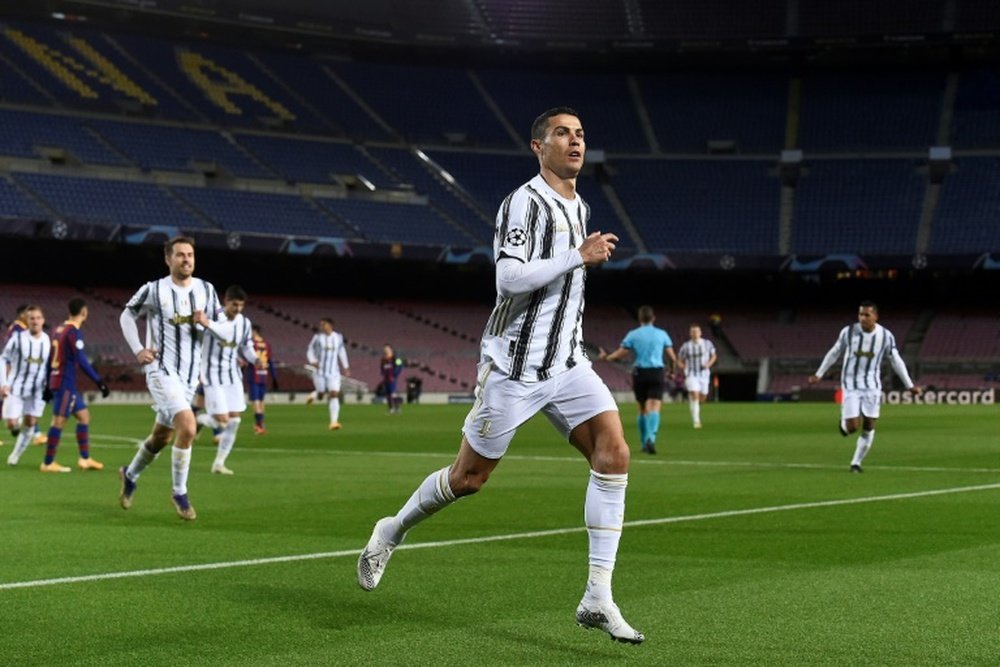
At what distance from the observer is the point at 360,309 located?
6875 cm

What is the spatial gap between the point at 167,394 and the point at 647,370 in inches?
524

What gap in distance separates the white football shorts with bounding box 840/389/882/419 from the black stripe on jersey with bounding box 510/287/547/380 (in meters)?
12.9

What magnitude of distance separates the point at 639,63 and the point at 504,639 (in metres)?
68.9

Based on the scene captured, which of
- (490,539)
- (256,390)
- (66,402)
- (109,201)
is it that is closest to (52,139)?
(109,201)

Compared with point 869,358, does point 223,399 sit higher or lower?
lower

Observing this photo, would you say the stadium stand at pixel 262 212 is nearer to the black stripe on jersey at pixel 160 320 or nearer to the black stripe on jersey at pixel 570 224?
the black stripe on jersey at pixel 160 320

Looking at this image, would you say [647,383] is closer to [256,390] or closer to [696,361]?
[256,390]

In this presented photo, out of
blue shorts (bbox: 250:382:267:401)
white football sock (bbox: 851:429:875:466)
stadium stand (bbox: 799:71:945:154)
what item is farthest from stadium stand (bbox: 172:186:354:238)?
white football sock (bbox: 851:429:875:466)

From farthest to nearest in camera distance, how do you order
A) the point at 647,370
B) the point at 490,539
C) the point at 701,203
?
1. the point at 701,203
2. the point at 647,370
3. the point at 490,539

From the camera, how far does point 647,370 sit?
2467cm

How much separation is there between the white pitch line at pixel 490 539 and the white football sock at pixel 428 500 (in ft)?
7.01

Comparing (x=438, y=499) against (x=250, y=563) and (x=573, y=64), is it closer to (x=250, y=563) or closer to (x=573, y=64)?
(x=250, y=563)

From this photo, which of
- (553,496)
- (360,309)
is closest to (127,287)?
(360,309)

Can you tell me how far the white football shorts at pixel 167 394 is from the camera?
12.6 meters
